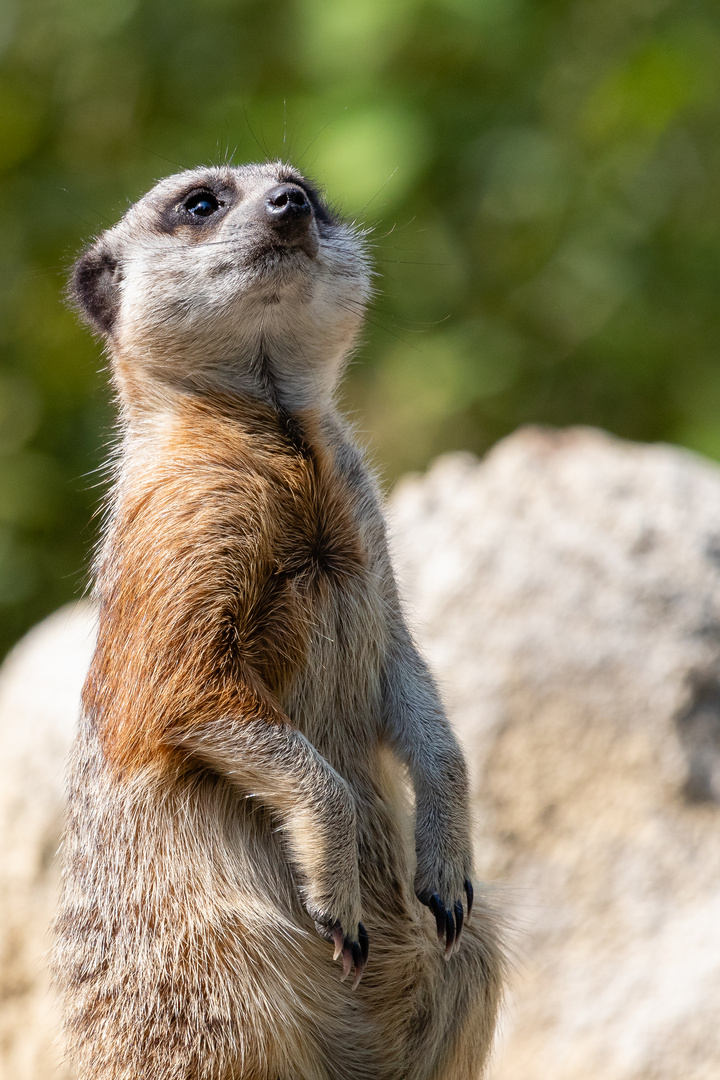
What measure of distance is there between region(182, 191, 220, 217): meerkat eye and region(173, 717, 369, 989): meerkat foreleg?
5.46 feet

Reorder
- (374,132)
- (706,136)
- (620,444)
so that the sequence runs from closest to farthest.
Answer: (620,444)
(374,132)
(706,136)

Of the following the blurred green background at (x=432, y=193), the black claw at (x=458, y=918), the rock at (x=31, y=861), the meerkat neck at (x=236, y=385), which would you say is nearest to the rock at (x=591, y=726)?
the black claw at (x=458, y=918)

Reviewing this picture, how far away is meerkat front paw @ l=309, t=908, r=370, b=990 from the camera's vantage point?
306cm

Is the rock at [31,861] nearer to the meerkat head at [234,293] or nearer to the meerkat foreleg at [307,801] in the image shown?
the meerkat head at [234,293]

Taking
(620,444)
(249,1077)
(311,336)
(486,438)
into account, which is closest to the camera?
(249,1077)

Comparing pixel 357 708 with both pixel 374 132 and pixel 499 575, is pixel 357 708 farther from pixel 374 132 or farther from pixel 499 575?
pixel 374 132

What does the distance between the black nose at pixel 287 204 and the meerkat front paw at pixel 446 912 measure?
1.96 meters

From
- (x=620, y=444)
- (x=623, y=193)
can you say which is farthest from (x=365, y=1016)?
(x=623, y=193)

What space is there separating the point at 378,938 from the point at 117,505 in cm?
150

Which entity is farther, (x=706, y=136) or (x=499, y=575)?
(x=706, y=136)

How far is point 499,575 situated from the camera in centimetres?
520

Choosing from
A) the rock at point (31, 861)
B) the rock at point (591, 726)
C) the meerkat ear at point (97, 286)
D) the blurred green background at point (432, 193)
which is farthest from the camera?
the blurred green background at point (432, 193)

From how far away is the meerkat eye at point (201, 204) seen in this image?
12.3 feet

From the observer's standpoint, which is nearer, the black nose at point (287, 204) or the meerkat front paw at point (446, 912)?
the meerkat front paw at point (446, 912)
